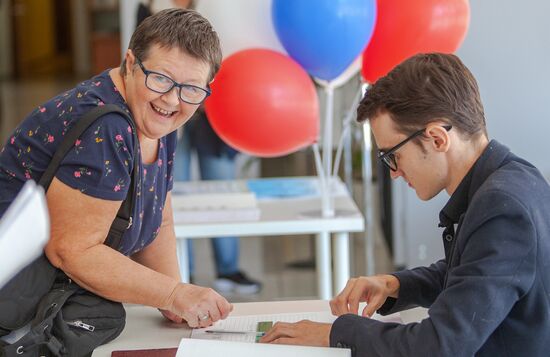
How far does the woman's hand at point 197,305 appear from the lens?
1497 mm

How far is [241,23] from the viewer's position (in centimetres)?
269

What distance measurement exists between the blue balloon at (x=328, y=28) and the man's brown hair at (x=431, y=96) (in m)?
1.10

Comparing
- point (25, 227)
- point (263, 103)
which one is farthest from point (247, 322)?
point (263, 103)

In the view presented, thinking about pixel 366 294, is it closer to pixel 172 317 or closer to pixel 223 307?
pixel 223 307

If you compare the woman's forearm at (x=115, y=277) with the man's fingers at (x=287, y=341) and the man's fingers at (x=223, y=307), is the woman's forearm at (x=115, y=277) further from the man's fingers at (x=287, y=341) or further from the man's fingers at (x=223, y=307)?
the man's fingers at (x=287, y=341)

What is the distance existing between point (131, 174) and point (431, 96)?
54cm

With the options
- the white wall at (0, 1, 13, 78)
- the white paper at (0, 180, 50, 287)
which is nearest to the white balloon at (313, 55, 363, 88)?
the white paper at (0, 180, 50, 287)

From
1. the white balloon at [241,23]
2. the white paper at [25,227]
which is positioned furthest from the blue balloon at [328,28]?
the white paper at [25,227]

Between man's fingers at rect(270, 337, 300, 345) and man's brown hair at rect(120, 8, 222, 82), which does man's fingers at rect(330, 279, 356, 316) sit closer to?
man's fingers at rect(270, 337, 300, 345)

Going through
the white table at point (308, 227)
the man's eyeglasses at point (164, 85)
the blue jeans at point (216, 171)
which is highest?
the man's eyeglasses at point (164, 85)

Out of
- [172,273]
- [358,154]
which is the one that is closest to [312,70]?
[172,273]

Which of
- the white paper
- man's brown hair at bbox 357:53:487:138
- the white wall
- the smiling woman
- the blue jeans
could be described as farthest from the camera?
the white wall

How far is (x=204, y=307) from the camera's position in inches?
59.3

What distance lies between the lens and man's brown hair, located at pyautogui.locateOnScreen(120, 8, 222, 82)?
1512 millimetres
